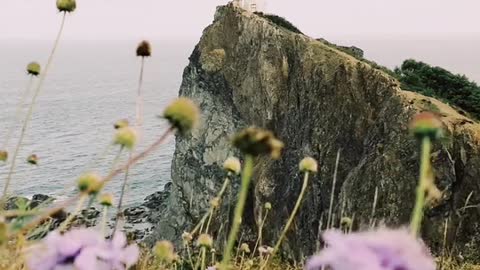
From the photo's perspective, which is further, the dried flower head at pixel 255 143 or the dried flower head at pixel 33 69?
the dried flower head at pixel 33 69

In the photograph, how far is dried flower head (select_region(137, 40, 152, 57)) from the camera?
3.06 metres

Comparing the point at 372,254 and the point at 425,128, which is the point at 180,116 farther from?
the point at 372,254

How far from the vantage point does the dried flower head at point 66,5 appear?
3.50 metres

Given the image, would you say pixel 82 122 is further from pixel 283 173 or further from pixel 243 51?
pixel 283 173

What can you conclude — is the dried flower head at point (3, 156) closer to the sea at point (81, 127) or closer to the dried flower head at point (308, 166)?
the dried flower head at point (308, 166)

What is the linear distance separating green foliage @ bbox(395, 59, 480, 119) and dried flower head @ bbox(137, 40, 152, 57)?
18694mm

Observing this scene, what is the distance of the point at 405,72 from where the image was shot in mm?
24984

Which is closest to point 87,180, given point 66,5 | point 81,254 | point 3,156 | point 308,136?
point 81,254

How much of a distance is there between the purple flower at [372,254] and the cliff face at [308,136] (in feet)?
36.0

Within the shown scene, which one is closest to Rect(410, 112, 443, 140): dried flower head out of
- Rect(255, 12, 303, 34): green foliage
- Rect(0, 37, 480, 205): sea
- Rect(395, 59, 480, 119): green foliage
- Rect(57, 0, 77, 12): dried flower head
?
Rect(57, 0, 77, 12): dried flower head

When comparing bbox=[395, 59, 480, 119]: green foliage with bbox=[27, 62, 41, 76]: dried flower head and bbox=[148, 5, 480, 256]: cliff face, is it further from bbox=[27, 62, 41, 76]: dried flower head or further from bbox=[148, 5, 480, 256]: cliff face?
bbox=[27, 62, 41, 76]: dried flower head

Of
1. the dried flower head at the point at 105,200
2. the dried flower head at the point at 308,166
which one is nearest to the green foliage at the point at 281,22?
the dried flower head at the point at 308,166

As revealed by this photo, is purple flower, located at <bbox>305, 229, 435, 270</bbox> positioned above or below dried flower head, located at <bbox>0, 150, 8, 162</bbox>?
above

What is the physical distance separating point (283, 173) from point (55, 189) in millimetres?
18840
